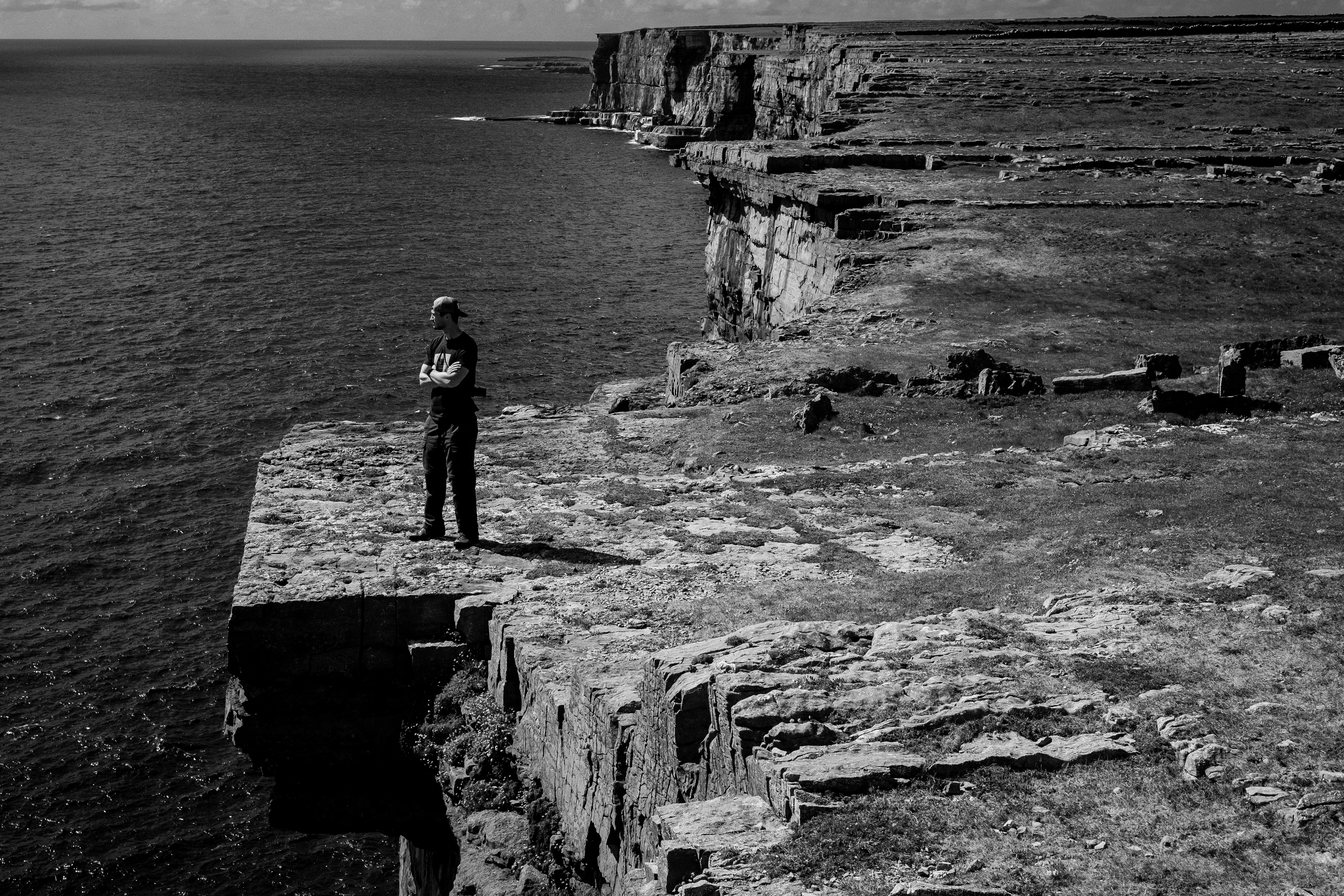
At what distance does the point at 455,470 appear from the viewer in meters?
13.8

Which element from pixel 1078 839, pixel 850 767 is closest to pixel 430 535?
pixel 850 767

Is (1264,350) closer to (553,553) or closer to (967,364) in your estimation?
(967,364)

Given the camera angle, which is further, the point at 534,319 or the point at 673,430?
the point at 534,319

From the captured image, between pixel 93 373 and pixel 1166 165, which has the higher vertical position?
pixel 1166 165

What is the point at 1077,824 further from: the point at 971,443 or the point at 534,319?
the point at 534,319

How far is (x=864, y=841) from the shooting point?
296 inches

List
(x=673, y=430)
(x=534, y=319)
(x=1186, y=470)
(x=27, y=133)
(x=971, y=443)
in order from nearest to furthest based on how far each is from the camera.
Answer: (x=1186, y=470)
(x=971, y=443)
(x=673, y=430)
(x=534, y=319)
(x=27, y=133)

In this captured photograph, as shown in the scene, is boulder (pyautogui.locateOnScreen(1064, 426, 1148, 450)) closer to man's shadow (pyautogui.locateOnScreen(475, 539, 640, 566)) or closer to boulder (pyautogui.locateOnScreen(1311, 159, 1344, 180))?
man's shadow (pyautogui.locateOnScreen(475, 539, 640, 566))

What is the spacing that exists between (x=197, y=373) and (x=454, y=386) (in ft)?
114

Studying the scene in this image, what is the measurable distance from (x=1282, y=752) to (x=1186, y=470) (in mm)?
8584

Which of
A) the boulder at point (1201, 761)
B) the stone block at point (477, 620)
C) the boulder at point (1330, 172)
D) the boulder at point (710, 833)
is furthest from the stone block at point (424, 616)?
the boulder at point (1330, 172)

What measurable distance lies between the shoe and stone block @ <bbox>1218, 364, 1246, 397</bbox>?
12.2 metres

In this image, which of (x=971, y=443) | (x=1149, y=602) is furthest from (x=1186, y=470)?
(x=1149, y=602)

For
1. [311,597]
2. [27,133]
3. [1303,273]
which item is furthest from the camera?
[27,133]
